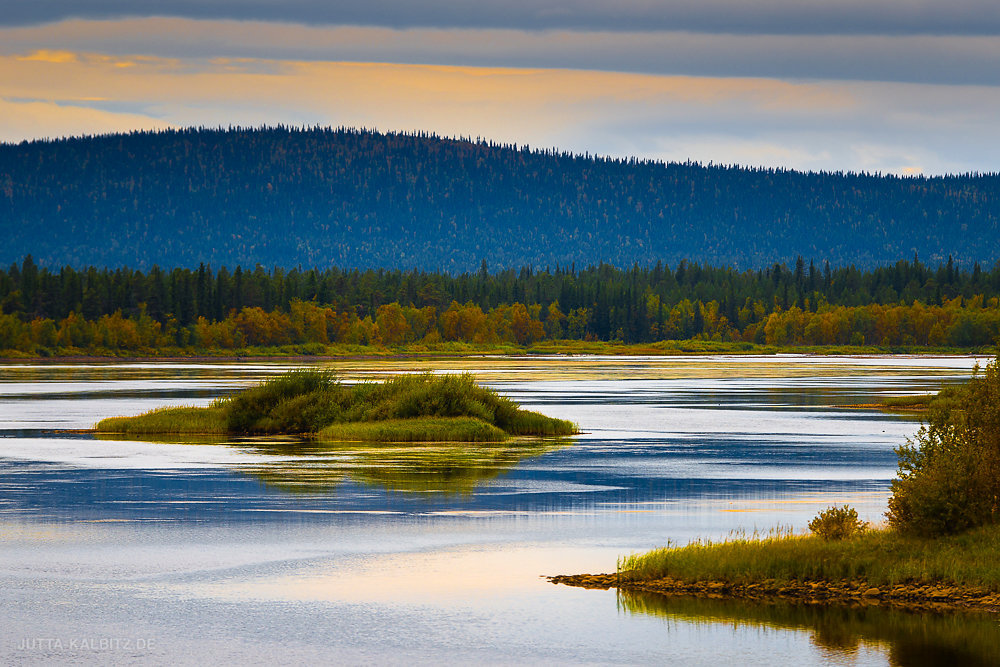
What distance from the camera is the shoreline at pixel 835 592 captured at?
2078 centimetres

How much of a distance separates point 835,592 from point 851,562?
2.58 feet

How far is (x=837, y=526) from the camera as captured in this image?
23719mm

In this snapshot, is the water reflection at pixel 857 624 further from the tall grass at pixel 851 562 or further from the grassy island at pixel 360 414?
the grassy island at pixel 360 414

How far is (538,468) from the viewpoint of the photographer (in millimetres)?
40844

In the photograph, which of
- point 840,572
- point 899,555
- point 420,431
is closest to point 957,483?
point 899,555

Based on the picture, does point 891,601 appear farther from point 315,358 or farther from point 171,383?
Result: point 315,358

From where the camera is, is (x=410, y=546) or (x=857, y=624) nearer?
(x=857, y=624)

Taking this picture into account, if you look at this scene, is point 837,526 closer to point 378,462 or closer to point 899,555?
point 899,555

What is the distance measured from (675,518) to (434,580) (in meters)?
8.28

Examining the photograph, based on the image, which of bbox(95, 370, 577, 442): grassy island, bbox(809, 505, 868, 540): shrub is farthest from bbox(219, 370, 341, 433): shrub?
bbox(809, 505, 868, 540): shrub

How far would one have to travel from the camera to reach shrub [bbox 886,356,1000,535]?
22703mm

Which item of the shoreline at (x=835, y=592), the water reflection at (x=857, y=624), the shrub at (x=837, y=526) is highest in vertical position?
the shrub at (x=837, y=526)

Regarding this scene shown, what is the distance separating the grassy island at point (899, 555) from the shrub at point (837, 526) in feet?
0.06

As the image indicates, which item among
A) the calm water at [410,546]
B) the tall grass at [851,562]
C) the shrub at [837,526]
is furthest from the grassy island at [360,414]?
the tall grass at [851,562]
